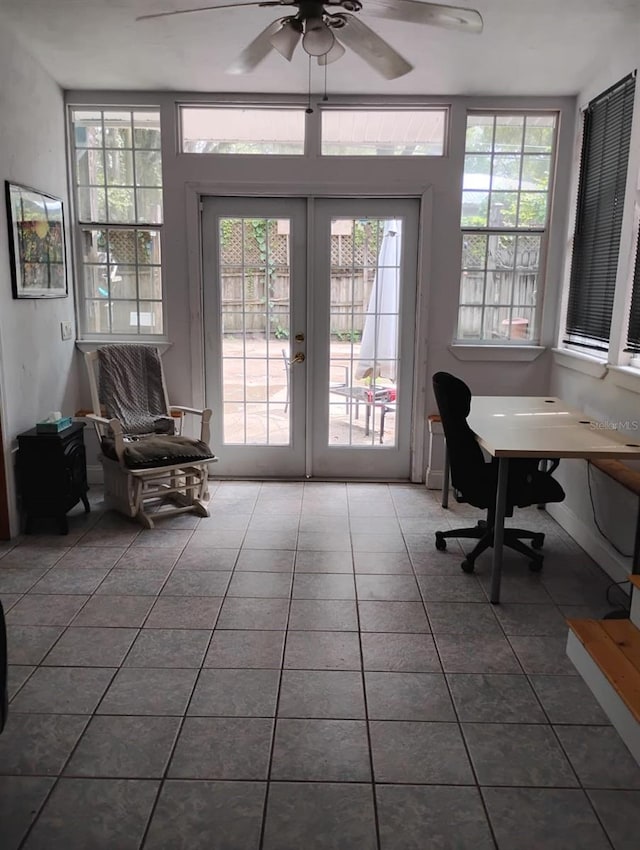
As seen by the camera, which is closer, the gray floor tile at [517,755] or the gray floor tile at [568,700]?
the gray floor tile at [517,755]

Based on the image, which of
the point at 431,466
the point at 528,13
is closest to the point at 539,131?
the point at 528,13

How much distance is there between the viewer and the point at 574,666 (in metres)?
2.49

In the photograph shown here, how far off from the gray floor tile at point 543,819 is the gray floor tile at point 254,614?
1176 mm

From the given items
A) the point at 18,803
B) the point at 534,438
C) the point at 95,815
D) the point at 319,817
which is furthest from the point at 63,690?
the point at 534,438

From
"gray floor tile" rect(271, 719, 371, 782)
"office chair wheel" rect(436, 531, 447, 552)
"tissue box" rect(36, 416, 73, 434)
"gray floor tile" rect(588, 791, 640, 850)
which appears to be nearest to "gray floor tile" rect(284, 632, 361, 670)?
"gray floor tile" rect(271, 719, 371, 782)

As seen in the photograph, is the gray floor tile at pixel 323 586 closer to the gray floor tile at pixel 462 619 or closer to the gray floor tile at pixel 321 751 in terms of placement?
the gray floor tile at pixel 462 619

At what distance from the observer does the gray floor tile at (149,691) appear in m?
2.22

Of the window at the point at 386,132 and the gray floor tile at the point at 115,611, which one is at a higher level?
the window at the point at 386,132

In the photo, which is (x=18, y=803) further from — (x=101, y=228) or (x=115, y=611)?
(x=101, y=228)

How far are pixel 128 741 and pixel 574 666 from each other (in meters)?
1.63

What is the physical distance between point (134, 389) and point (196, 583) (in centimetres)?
168

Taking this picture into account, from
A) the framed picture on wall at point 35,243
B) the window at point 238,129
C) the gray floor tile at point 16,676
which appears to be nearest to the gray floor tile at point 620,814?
the gray floor tile at point 16,676

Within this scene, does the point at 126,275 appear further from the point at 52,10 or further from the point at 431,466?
the point at 431,466

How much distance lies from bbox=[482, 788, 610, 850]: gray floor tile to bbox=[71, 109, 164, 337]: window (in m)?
3.74
